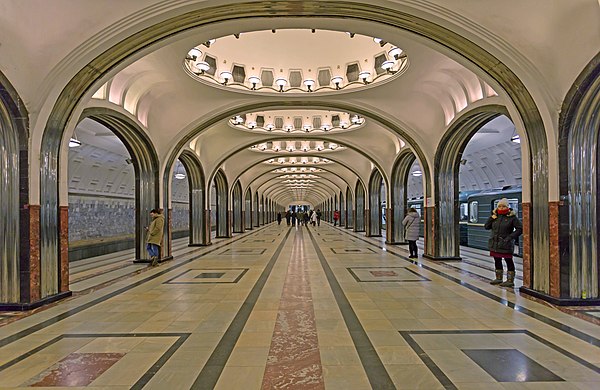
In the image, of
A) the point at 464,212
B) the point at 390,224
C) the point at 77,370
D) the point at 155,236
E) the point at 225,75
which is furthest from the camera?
the point at 390,224

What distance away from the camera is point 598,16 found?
534cm

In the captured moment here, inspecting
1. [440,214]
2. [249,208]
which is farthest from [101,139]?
[249,208]

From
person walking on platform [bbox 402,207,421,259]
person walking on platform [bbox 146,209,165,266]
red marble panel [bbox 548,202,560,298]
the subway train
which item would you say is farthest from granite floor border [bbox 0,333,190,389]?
the subway train

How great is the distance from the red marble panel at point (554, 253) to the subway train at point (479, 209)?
21.3 feet

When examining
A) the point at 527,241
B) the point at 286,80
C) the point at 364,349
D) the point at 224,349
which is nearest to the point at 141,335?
the point at 224,349

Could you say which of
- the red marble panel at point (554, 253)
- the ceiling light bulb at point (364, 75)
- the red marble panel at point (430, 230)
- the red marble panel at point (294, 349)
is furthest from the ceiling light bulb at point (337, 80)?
the red marble panel at point (554, 253)

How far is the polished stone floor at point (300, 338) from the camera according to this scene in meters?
3.53

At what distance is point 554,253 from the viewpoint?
6.21 m

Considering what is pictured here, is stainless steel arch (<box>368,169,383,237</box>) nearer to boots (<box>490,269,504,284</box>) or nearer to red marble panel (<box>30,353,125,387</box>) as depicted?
boots (<box>490,269,504,284</box>)

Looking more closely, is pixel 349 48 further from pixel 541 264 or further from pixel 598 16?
pixel 541 264

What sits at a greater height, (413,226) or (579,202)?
(579,202)

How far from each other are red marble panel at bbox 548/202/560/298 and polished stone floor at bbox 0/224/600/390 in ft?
1.34

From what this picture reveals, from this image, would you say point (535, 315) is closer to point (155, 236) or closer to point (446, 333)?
point (446, 333)

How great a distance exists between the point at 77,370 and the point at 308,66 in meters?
10.0
